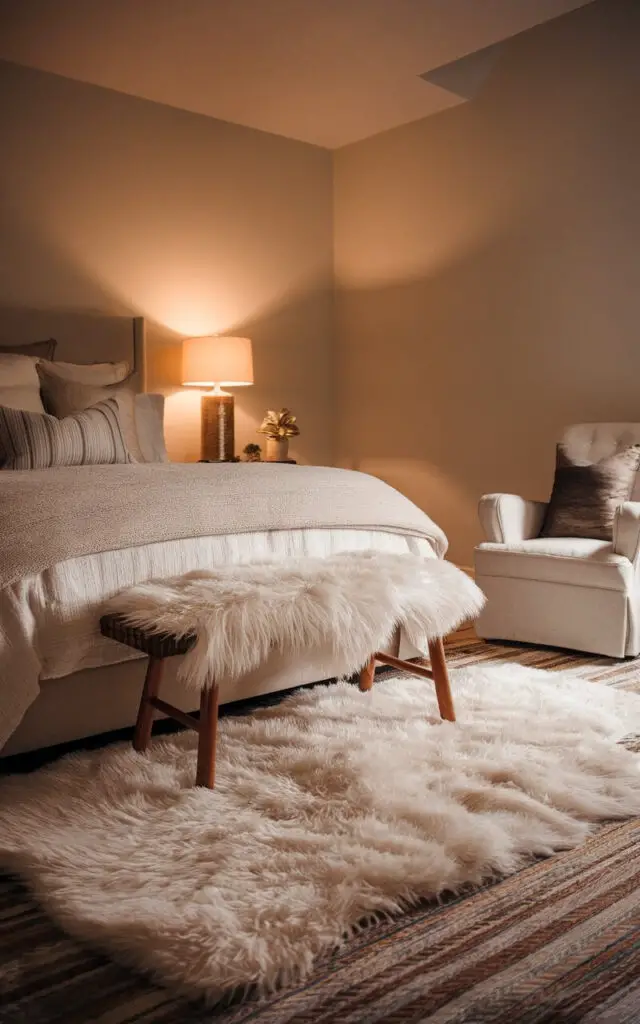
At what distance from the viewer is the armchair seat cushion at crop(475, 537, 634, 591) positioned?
344 centimetres

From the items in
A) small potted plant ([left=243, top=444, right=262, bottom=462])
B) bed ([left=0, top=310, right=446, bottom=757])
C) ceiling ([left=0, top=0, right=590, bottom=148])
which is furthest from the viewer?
small potted plant ([left=243, top=444, right=262, bottom=462])

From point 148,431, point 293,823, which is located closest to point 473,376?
point 148,431

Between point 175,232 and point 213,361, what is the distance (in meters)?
0.83

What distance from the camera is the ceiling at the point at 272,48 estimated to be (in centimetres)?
379

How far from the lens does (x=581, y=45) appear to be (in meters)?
4.37

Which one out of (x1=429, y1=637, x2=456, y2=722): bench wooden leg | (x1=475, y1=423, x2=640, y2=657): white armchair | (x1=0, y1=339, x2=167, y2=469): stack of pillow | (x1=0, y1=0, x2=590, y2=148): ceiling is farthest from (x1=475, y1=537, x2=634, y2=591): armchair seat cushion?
(x1=0, y1=0, x2=590, y2=148): ceiling

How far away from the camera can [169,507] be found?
8.59 ft

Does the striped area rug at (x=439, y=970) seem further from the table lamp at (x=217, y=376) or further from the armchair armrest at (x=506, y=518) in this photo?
the table lamp at (x=217, y=376)

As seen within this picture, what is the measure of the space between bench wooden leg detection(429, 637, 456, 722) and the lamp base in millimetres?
2626

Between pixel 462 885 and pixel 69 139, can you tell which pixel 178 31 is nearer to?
pixel 69 139

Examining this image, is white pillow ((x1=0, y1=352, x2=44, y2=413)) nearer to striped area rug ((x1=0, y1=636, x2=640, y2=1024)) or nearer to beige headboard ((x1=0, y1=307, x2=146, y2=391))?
beige headboard ((x1=0, y1=307, x2=146, y2=391))

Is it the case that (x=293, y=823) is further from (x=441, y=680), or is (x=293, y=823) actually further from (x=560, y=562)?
(x=560, y=562)

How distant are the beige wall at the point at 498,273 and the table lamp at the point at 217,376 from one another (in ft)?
3.47

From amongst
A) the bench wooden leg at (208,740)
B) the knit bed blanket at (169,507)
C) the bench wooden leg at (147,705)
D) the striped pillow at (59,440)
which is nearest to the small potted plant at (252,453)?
the striped pillow at (59,440)
